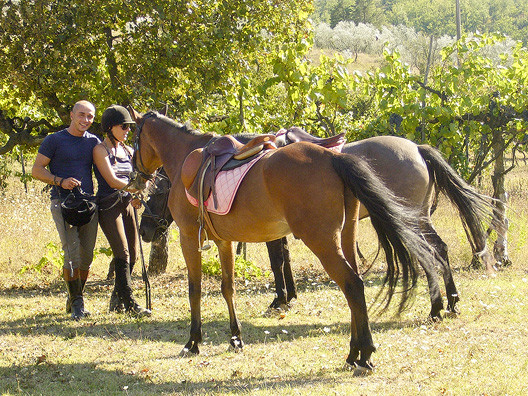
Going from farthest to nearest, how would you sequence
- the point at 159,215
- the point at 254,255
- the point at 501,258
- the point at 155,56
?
the point at 254,255 → the point at 501,258 → the point at 155,56 → the point at 159,215

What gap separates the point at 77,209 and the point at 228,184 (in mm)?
2332

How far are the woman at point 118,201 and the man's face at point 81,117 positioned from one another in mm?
170

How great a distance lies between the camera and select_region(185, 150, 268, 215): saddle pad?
4.67 m

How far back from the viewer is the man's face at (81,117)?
6219mm

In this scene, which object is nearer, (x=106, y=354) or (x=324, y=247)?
(x=324, y=247)

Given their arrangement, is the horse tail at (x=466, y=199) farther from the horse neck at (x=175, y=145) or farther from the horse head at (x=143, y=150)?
the horse head at (x=143, y=150)

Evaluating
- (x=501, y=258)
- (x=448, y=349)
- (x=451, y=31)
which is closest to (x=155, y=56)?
(x=448, y=349)

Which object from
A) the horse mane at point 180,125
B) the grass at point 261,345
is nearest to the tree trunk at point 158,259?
the grass at point 261,345

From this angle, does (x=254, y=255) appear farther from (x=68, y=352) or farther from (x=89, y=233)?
(x=68, y=352)

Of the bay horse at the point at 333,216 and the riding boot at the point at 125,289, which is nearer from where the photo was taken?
the bay horse at the point at 333,216

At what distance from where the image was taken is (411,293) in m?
4.44

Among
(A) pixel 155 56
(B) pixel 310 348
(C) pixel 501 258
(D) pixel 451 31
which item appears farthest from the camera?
(D) pixel 451 31

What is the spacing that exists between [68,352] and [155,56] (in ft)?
16.2

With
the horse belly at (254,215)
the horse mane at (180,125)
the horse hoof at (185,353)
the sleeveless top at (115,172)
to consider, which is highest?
the horse mane at (180,125)
